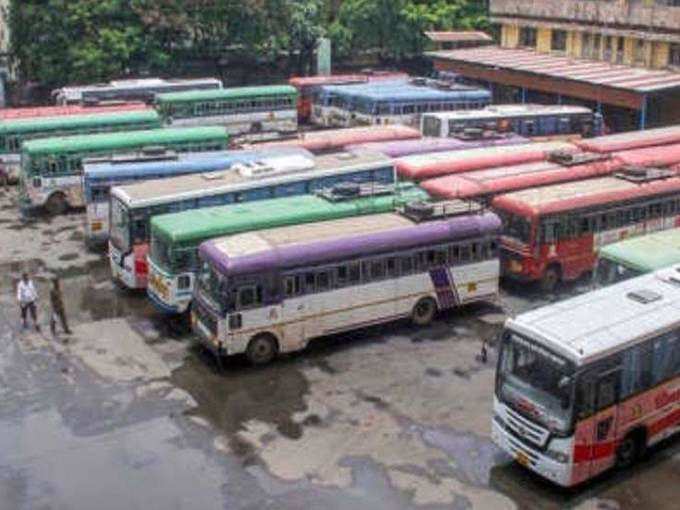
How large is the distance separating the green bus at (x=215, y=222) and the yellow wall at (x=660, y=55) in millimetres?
27123

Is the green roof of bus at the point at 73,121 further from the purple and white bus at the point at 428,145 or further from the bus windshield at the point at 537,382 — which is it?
the bus windshield at the point at 537,382

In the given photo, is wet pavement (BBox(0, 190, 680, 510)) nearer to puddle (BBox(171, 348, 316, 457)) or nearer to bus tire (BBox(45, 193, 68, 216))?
puddle (BBox(171, 348, 316, 457))

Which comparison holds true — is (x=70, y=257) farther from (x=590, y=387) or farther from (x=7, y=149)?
(x=590, y=387)

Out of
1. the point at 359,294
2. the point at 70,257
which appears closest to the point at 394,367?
the point at 359,294

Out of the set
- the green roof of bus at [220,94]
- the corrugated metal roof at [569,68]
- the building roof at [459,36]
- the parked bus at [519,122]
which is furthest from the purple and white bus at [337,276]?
the building roof at [459,36]

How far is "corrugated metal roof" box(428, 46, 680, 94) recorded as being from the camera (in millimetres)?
43250

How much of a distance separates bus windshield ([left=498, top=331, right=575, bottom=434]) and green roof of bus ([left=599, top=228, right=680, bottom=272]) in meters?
5.64

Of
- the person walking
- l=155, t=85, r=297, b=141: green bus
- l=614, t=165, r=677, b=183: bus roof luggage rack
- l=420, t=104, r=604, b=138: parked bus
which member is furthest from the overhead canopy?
the person walking

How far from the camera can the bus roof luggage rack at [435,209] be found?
2297cm

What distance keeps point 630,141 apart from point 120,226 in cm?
1941

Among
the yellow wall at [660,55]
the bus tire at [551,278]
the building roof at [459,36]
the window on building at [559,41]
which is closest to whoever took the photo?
the bus tire at [551,278]

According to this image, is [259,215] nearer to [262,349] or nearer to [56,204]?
[262,349]

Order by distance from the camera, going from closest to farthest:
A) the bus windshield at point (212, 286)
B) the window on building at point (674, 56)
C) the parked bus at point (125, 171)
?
the bus windshield at point (212, 286) → the parked bus at point (125, 171) → the window on building at point (674, 56)

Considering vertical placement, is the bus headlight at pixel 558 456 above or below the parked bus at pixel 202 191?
below
